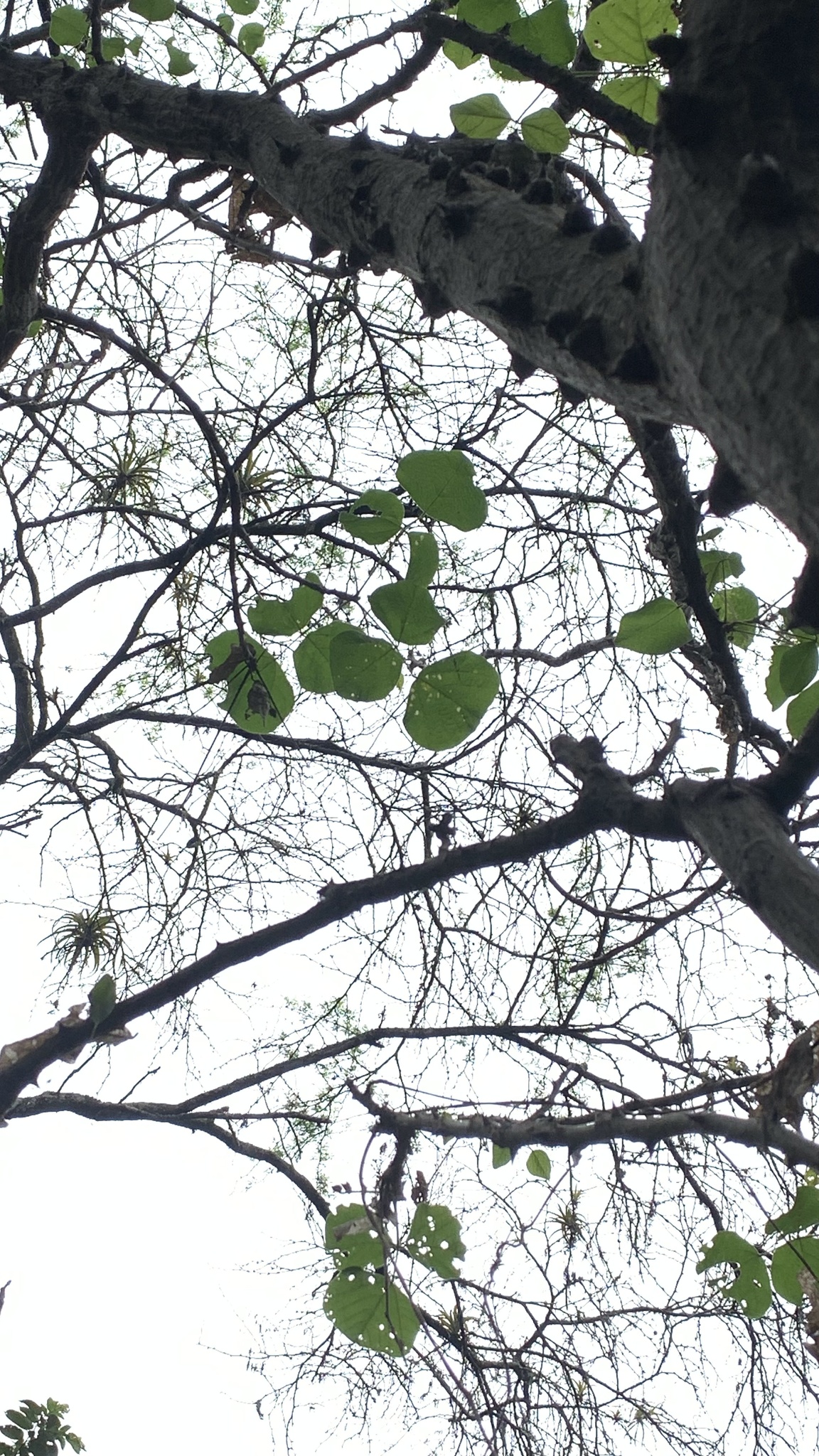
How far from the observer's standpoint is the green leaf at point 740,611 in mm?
1904

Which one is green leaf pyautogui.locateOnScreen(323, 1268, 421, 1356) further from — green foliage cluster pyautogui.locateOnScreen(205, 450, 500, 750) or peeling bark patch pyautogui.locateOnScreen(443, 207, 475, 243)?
peeling bark patch pyautogui.locateOnScreen(443, 207, 475, 243)

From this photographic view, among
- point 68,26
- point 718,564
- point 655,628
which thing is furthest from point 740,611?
point 68,26

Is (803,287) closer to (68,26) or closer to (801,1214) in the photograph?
(801,1214)

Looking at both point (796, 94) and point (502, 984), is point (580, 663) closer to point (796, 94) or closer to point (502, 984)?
point (502, 984)

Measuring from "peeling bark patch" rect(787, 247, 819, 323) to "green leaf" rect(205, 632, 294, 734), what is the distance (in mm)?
1387

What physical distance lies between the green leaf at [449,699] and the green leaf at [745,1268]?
0.98 m

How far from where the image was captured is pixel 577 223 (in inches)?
43.3

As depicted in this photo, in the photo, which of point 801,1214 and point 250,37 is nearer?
point 801,1214

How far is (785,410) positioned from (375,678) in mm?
955

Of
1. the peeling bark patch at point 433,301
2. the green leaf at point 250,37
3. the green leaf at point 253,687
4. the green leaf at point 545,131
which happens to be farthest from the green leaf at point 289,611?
the green leaf at point 250,37

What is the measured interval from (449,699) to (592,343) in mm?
701

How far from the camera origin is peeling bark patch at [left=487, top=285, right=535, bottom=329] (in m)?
1.11

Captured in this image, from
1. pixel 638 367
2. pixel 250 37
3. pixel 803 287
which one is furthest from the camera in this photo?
pixel 250 37

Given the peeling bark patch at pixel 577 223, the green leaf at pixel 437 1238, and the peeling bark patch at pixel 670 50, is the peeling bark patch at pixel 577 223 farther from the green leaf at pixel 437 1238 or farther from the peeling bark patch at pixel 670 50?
the green leaf at pixel 437 1238
